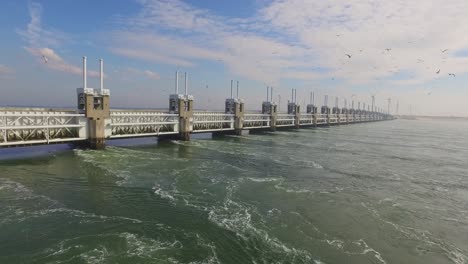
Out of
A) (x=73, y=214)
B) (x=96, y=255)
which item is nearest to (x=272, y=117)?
(x=73, y=214)

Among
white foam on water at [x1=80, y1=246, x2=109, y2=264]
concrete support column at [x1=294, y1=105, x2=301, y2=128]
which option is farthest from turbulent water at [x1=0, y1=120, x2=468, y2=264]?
A: concrete support column at [x1=294, y1=105, x2=301, y2=128]

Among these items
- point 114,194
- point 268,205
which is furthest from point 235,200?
point 114,194

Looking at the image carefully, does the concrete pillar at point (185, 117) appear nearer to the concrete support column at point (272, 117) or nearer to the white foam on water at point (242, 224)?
the white foam on water at point (242, 224)

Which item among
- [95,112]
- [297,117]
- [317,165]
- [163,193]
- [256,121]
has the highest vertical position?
[95,112]

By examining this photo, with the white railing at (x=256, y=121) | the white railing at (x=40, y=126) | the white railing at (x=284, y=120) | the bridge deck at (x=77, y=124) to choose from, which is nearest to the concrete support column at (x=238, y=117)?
the bridge deck at (x=77, y=124)

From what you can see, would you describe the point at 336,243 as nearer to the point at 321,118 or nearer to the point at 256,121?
the point at 256,121

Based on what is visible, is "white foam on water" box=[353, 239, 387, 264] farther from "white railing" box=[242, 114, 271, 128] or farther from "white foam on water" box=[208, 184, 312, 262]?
"white railing" box=[242, 114, 271, 128]

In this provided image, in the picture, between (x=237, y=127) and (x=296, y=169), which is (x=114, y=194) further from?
(x=237, y=127)
